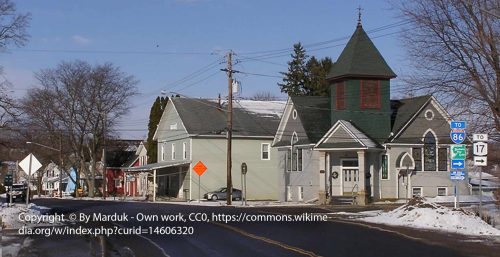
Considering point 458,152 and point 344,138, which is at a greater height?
point 344,138

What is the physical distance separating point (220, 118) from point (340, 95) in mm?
19798

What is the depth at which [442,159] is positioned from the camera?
48.3 metres

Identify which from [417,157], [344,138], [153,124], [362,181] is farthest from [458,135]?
[153,124]

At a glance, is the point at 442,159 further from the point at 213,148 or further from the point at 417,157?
the point at 213,148

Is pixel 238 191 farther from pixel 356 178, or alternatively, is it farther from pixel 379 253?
pixel 379 253

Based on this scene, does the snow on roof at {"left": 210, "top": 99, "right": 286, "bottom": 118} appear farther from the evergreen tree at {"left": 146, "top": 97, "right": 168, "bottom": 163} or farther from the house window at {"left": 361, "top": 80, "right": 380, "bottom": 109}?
the house window at {"left": 361, "top": 80, "right": 380, "bottom": 109}

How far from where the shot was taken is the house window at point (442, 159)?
4825 centimetres

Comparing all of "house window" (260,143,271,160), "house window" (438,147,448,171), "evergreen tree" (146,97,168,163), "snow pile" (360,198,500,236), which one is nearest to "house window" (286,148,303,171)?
"house window" (438,147,448,171)

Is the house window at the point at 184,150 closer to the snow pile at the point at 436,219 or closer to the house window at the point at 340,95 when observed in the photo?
the house window at the point at 340,95

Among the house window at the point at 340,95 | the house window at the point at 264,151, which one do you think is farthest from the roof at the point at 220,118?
the house window at the point at 340,95

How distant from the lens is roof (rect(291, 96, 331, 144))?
5025cm

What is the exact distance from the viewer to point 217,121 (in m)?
65.3

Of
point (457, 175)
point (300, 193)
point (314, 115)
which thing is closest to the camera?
point (457, 175)

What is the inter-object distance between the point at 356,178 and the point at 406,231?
24990mm
